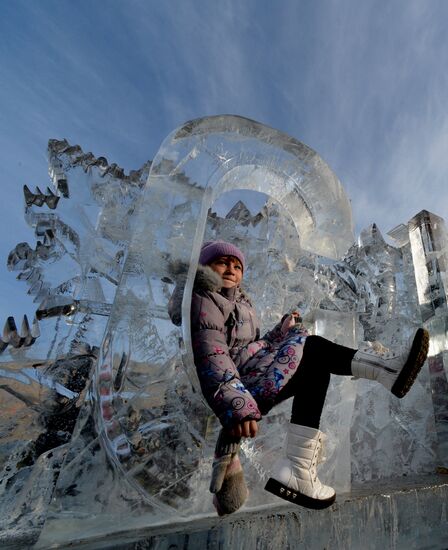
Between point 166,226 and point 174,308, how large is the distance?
20.7 inches

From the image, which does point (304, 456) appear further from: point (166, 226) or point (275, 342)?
point (166, 226)

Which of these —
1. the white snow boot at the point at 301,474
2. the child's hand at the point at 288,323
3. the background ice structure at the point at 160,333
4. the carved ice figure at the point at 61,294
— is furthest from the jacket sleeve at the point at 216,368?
the carved ice figure at the point at 61,294

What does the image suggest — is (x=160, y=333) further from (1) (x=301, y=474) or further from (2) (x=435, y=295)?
(2) (x=435, y=295)

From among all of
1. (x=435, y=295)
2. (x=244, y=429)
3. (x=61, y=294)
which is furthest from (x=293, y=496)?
(x=435, y=295)

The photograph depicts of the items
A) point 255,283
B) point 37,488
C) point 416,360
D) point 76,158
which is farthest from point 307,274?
point 37,488

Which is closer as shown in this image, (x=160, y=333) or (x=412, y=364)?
(x=412, y=364)

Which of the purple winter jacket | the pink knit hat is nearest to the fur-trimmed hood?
the purple winter jacket

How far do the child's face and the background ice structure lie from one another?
0.37 m

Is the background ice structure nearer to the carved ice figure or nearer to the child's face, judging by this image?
the carved ice figure

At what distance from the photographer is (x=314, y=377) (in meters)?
2.07

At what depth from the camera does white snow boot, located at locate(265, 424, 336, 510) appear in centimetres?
176

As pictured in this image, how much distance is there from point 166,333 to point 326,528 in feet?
4.07

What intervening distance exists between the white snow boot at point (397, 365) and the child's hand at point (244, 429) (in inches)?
27.8

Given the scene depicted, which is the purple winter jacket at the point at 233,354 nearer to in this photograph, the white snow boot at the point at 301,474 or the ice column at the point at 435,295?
the white snow boot at the point at 301,474
